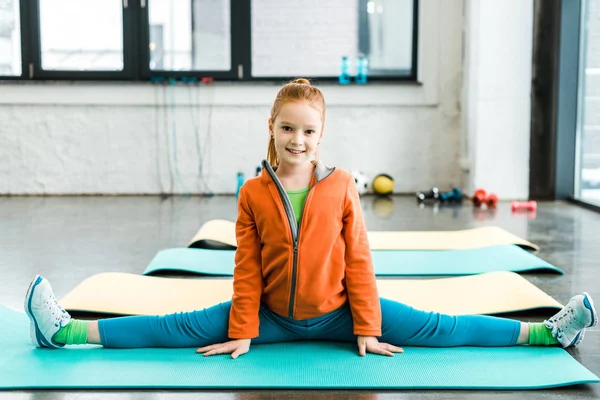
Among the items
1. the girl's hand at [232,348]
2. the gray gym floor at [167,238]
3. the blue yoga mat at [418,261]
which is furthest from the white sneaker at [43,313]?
the blue yoga mat at [418,261]

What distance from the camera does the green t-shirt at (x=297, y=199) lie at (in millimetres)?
1819

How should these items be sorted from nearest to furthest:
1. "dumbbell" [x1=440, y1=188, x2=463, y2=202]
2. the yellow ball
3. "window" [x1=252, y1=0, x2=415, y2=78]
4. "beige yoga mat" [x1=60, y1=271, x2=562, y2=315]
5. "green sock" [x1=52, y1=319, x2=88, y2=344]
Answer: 1. "green sock" [x1=52, y1=319, x2=88, y2=344]
2. "beige yoga mat" [x1=60, y1=271, x2=562, y2=315]
3. "dumbbell" [x1=440, y1=188, x2=463, y2=202]
4. the yellow ball
5. "window" [x1=252, y1=0, x2=415, y2=78]

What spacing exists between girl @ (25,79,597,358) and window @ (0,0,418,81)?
4.16 m

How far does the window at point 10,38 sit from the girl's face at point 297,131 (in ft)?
15.5

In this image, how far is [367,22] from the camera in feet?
19.7

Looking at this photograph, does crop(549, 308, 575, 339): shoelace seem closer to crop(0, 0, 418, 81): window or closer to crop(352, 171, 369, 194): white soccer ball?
crop(352, 171, 369, 194): white soccer ball

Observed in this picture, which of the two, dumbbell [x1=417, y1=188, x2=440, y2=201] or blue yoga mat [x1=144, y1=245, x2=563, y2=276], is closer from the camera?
blue yoga mat [x1=144, y1=245, x2=563, y2=276]

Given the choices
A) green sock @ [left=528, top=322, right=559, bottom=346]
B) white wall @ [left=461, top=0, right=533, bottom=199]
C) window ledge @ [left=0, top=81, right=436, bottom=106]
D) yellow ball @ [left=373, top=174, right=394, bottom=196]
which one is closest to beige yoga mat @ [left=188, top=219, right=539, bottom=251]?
green sock @ [left=528, top=322, right=559, bottom=346]

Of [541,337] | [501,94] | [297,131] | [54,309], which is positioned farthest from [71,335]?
[501,94]

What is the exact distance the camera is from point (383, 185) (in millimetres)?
5805

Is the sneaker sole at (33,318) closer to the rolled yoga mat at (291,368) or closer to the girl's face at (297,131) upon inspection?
the rolled yoga mat at (291,368)

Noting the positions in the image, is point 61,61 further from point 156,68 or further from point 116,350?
point 116,350

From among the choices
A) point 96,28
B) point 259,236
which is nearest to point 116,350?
point 259,236

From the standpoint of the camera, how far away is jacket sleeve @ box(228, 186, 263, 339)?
1.83 m
